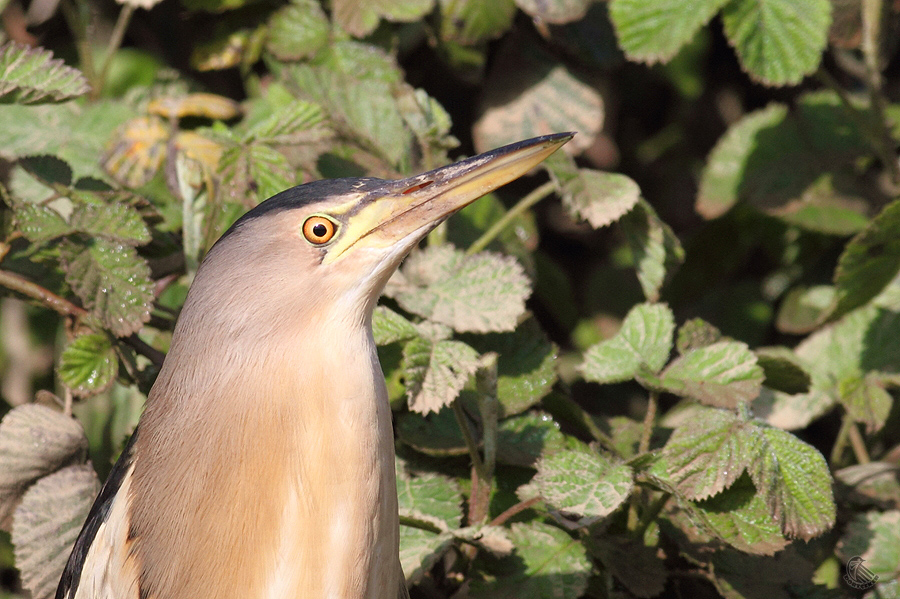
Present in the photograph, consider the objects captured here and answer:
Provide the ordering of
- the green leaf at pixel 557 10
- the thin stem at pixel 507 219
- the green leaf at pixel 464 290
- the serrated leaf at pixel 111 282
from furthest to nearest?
1. the green leaf at pixel 557 10
2. the thin stem at pixel 507 219
3. the green leaf at pixel 464 290
4. the serrated leaf at pixel 111 282

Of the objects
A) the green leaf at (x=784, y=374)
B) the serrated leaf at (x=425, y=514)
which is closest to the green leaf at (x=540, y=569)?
the serrated leaf at (x=425, y=514)

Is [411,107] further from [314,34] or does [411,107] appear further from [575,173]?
[314,34]

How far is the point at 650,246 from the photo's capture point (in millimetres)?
2049

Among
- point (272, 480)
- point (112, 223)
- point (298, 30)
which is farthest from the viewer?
point (298, 30)

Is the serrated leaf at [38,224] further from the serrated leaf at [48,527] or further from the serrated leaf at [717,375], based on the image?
the serrated leaf at [717,375]

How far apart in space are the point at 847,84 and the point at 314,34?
68.6 inches

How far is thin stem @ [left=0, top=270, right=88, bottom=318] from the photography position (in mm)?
1895

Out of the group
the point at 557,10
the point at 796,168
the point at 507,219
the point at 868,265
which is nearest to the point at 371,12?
the point at 557,10

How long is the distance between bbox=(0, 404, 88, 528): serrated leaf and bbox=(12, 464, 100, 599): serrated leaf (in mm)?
29

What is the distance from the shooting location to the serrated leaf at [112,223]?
1.84 m

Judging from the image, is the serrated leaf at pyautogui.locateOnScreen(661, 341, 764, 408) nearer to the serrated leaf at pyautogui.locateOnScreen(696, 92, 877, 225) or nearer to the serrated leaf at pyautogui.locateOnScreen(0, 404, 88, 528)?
the serrated leaf at pyautogui.locateOnScreen(696, 92, 877, 225)

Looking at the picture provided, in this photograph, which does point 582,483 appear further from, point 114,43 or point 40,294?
point 114,43

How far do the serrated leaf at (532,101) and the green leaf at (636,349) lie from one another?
650 millimetres

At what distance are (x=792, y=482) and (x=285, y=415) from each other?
2.95 feet
